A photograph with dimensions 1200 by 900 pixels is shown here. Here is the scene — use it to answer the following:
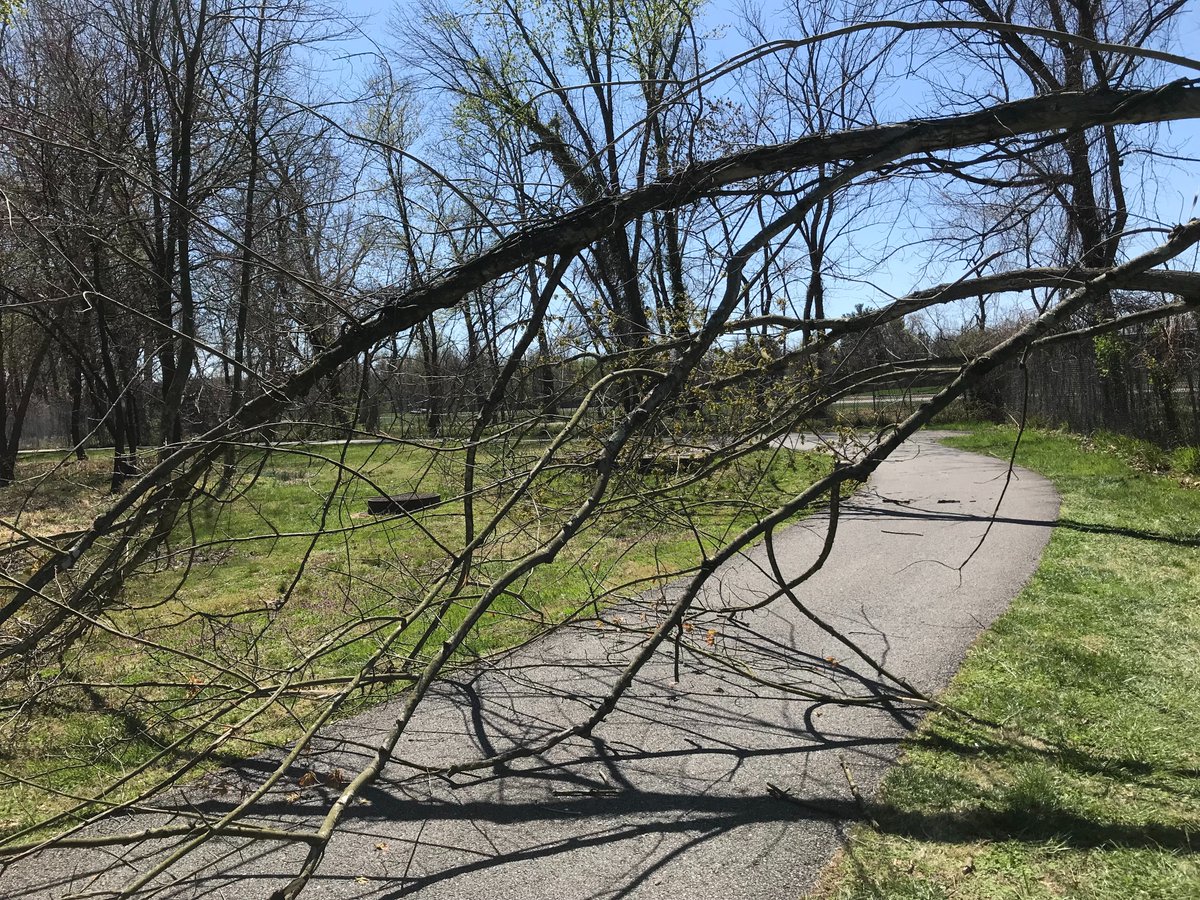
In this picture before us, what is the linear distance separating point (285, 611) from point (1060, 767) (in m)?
5.86

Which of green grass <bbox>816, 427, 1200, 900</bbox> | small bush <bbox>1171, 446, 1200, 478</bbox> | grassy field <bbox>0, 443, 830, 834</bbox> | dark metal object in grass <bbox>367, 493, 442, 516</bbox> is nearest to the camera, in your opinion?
green grass <bbox>816, 427, 1200, 900</bbox>

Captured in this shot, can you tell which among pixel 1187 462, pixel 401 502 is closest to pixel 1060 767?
pixel 401 502

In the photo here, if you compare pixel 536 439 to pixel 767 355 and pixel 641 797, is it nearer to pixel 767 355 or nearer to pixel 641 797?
pixel 767 355

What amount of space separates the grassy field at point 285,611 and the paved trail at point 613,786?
1.24 ft

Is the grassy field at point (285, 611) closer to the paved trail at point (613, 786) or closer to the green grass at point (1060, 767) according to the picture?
the paved trail at point (613, 786)

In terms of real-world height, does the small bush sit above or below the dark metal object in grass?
below

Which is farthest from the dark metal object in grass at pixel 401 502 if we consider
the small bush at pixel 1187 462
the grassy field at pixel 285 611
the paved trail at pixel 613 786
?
the small bush at pixel 1187 462

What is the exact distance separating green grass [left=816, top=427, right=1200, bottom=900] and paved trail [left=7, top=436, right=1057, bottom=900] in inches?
8.1

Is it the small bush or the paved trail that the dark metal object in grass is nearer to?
the paved trail

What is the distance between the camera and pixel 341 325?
148 inches

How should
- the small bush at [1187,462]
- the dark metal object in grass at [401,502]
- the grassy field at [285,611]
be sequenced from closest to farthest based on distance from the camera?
the grassy field at [285,611] < the dark metal object in grass at [401,502] < the small bush at [1187,462]

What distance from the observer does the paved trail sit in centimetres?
309

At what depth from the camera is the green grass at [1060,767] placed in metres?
3.00

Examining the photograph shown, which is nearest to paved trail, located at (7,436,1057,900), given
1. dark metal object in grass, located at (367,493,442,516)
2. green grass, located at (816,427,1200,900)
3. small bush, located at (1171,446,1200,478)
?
green grass, located at (816,427,1200,900)
